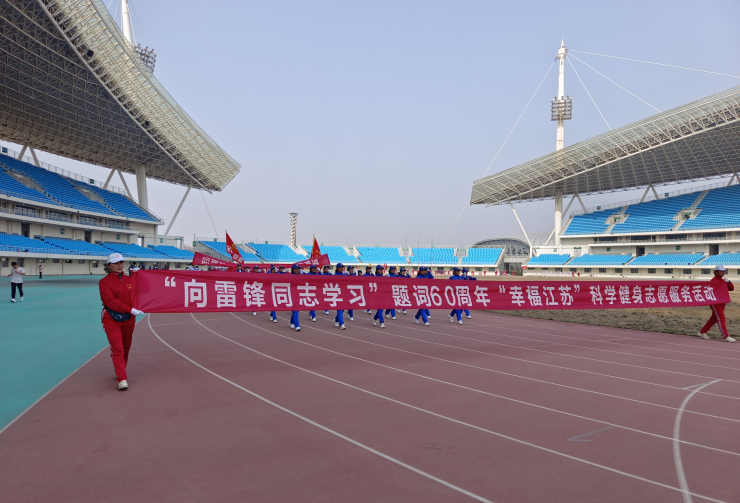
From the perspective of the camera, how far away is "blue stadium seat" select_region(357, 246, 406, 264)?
76.3m

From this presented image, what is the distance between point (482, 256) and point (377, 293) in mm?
66570

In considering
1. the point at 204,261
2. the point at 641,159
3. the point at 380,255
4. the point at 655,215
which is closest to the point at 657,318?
the point at 204,261

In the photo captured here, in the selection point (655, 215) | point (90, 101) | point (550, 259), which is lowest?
point (550, 259)

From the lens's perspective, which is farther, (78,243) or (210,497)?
(78,243)

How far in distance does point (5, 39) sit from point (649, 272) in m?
67.8

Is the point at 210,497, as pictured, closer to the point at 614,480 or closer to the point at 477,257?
the point at 614,480

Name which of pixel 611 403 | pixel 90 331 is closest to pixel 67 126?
pixel 90 331

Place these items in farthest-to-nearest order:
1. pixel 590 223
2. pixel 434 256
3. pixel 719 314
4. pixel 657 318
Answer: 1. pixel 434 256
2. pixel 590 223
3. pixel 657 318
4. pixel 719 314

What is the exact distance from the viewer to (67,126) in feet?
128

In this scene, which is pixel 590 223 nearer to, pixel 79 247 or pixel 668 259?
pixel 668 259

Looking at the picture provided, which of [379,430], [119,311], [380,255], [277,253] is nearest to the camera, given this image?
[379,430]

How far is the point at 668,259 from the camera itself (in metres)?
52.1

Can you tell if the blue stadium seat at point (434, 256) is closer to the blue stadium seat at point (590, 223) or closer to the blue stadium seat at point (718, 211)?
the blue stadium seat at point (590, 223)

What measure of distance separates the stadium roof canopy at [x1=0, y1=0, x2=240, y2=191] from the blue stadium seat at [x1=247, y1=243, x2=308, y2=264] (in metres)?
17.8
